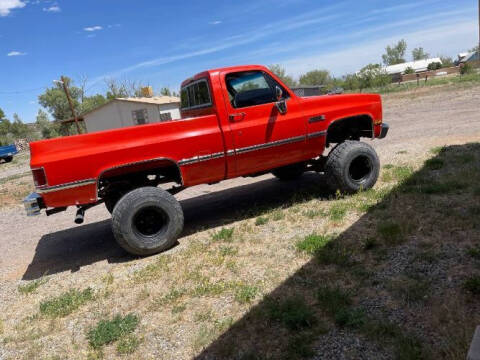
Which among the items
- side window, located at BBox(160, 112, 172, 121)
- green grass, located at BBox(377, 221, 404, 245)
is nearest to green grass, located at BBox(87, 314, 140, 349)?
green grass, located at BBox(377, 221, 404, 245)

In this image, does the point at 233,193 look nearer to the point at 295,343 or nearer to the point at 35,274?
the point at 35,274

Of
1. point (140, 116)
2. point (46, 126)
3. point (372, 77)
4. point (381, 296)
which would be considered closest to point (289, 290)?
point (381, 296)

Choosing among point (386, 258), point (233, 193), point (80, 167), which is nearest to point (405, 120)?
point (233, 193)

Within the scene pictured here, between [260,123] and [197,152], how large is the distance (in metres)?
1.01

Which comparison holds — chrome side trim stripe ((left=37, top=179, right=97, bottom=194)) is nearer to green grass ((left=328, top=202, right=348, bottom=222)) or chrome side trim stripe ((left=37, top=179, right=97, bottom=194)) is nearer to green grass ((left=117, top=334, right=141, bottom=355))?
green grass ((left=117, top=334, right=141, bottom=355))

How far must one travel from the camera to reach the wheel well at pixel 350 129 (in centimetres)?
612

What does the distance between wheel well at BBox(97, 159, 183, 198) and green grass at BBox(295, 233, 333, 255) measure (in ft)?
5.87

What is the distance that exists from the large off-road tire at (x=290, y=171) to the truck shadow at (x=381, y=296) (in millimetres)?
1780

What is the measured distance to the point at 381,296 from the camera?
3170 millimetres

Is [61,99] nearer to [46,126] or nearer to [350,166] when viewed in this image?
[46,126]

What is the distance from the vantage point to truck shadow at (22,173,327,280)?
5203 mm

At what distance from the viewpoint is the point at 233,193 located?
756 cm

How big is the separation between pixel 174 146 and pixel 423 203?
3.37 metres

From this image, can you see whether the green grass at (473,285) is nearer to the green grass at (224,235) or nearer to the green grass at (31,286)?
the green grass at (224,235)
